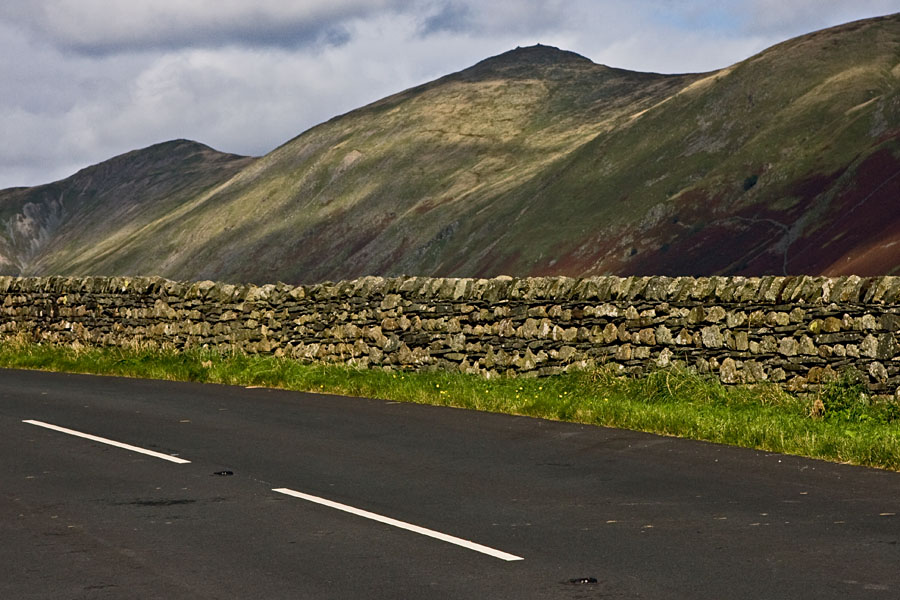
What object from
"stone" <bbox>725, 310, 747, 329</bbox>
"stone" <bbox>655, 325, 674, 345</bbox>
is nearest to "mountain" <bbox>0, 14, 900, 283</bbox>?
"stone" <bbox>655, 325, 674, 345</bbox>

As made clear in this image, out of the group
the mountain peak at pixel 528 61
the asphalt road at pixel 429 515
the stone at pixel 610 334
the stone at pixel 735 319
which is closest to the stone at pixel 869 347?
the stone at pixel 735 319

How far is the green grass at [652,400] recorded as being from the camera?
487 inches

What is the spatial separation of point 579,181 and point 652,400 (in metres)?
81.6

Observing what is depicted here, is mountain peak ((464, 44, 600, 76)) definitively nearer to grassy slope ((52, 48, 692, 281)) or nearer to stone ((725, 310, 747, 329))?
grassy slope ((52, 48, 692, 281))

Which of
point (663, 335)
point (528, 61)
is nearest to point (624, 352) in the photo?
point (663, 335)

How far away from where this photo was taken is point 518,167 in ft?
376

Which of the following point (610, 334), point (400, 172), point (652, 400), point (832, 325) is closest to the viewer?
point (832, 325)

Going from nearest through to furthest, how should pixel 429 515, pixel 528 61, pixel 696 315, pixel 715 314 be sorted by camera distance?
pixel 429 515 < pixel 715 314 < pixel 696 315 < pixel 528 61

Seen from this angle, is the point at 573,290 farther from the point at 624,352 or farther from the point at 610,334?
the point at 624,352

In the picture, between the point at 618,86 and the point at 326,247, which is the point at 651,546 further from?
the point at 618,86

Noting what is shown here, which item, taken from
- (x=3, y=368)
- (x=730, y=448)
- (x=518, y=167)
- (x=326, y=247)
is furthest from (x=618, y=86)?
(x=730, y=448)

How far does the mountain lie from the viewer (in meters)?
75.1

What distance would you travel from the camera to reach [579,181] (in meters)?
96.1

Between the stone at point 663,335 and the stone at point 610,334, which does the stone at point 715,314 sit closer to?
the stone at point 663,335
